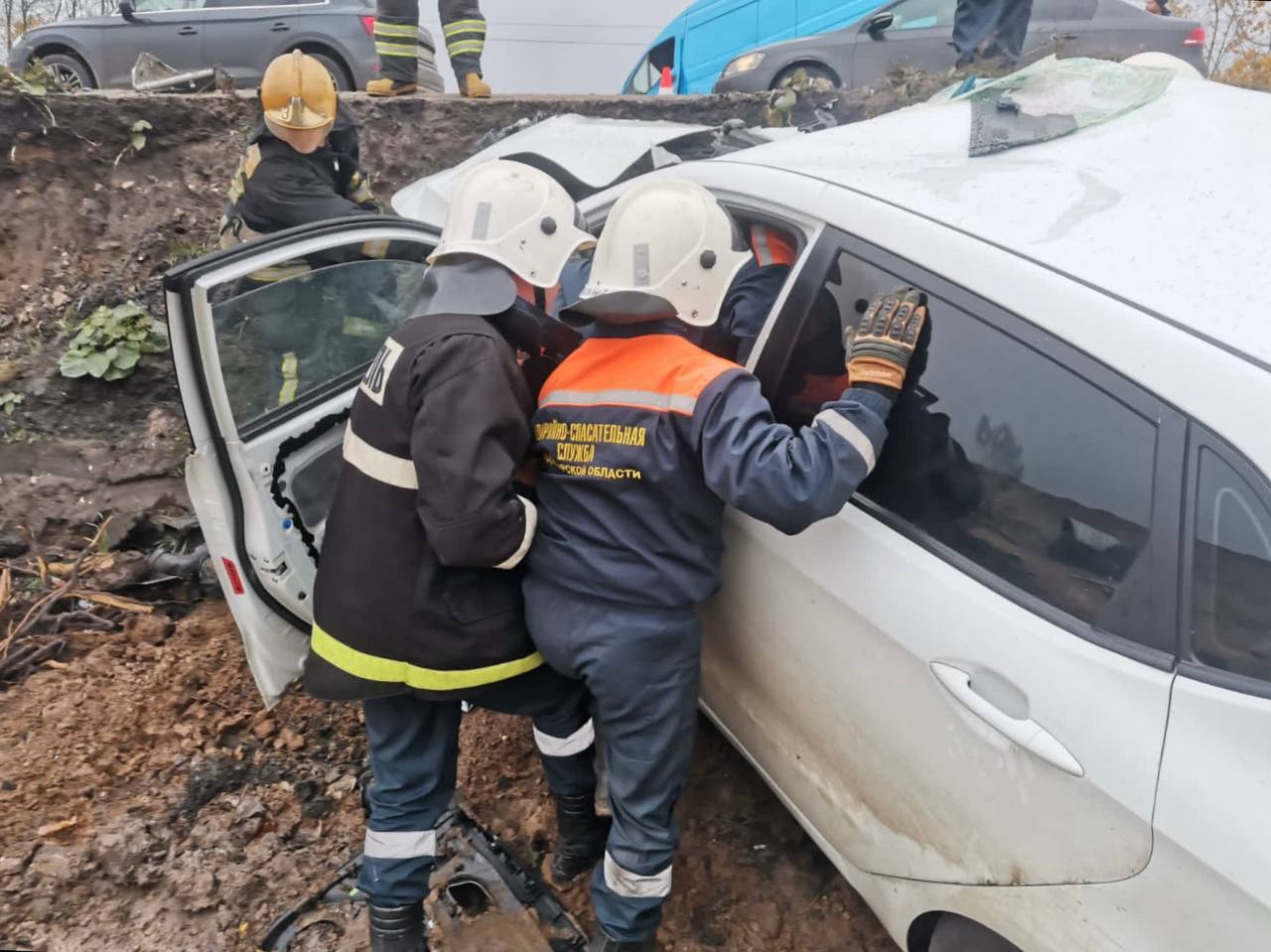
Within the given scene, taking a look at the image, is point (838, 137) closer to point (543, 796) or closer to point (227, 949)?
point (543, 796)

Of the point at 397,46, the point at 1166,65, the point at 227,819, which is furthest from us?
the point at 397,46

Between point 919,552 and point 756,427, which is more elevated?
point 756,427

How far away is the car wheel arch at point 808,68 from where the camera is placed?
7223mm

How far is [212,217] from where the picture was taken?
5.27 metres

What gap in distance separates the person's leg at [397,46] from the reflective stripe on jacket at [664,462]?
478 centimetres

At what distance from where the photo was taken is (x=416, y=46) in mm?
5918

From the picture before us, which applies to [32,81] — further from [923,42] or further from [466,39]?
[923,42]

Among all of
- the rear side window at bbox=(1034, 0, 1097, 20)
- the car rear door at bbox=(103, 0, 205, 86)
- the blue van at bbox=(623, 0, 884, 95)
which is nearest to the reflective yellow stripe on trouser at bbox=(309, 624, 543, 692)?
the rear side window at bbox=(1034, 0, 1097, 20)

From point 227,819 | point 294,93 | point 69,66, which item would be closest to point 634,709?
point 227,819

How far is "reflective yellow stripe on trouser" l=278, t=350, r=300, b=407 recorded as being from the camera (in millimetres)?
2378

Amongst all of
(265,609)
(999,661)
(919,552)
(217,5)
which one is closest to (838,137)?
(919,552)

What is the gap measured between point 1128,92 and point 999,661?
1.24 meters

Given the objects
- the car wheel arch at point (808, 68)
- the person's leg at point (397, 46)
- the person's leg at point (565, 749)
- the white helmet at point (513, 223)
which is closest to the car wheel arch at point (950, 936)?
the person's leg at point (565, 749)

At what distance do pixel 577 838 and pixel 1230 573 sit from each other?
1696 millimetres
